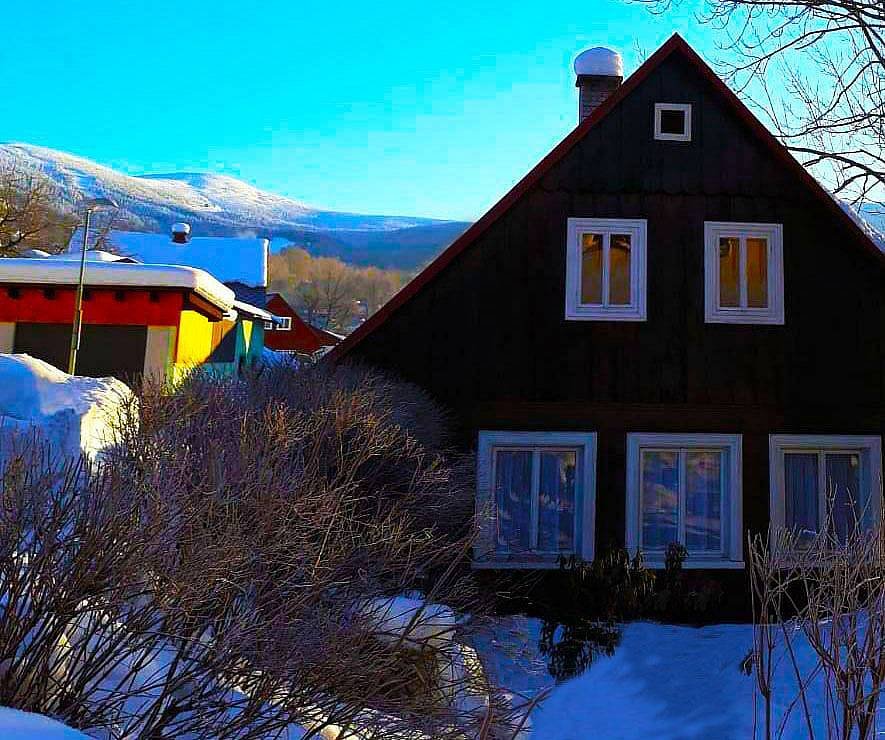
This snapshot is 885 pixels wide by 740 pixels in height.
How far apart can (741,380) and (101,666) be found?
28.8ft

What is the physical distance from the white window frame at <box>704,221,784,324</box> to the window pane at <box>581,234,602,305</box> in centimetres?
141

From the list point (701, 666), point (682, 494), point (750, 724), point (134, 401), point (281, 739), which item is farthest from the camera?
point (682, 494)

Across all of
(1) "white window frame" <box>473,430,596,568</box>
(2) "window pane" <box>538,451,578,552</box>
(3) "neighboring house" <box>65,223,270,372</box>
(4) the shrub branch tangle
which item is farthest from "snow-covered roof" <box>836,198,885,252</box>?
(3) "neighboring house" <box>65,223,270,372</box>

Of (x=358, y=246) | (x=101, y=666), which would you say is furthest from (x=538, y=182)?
(x=358, y=246)

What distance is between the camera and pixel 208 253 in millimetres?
42094

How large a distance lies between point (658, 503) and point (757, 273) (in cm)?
334

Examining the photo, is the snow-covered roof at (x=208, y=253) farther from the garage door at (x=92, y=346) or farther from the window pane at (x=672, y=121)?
the window pane at (x=672, y=121)

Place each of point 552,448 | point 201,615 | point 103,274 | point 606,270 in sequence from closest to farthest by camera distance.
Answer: point 201,615 < point 552,448 < point 606,270 < point 103,274

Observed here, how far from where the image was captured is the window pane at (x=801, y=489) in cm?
1016

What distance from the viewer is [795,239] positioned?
33.7ft

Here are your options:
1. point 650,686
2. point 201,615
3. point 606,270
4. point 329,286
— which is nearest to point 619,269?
point 606,270

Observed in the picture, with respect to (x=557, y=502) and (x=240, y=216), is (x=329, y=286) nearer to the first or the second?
(x=240, y=216)

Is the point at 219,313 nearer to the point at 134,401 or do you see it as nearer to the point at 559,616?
the point at 134,401

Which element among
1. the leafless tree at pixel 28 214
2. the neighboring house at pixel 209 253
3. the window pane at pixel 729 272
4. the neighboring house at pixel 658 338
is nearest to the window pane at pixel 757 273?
the neighboring house at pixel 658 338
